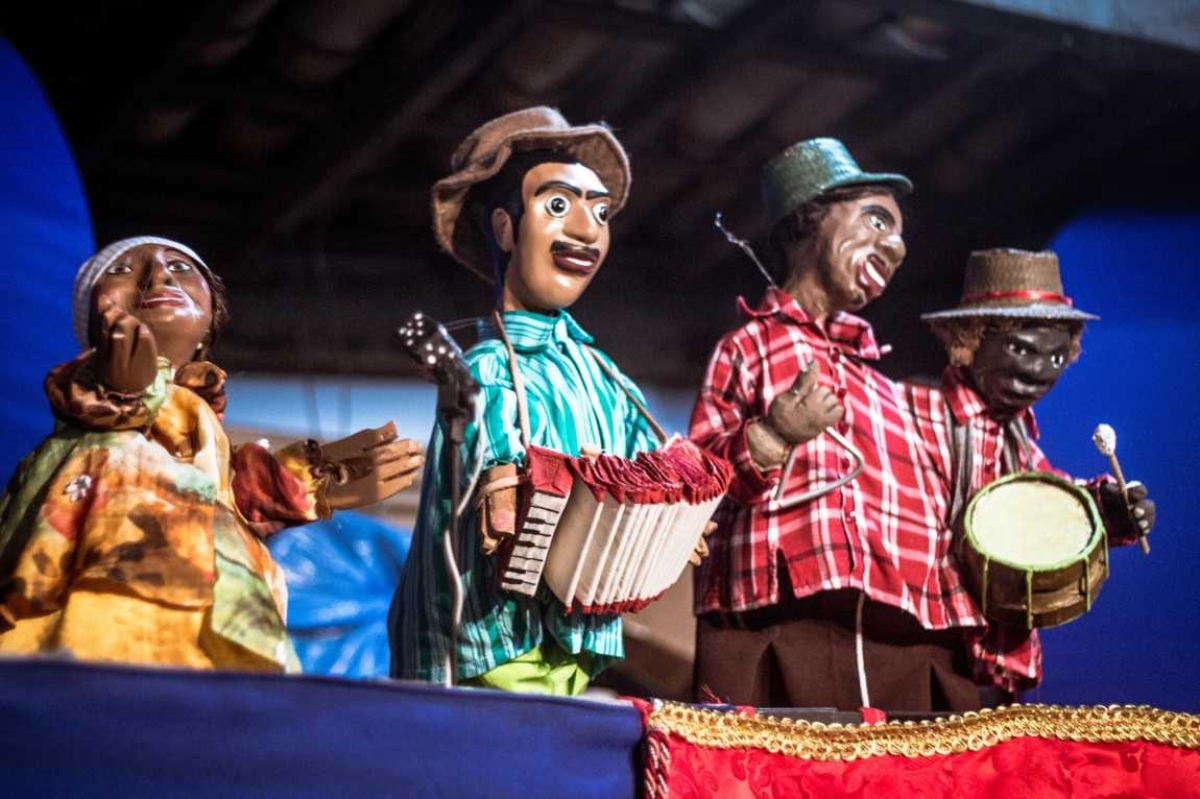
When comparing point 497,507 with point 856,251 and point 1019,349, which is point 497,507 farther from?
point 1019,349

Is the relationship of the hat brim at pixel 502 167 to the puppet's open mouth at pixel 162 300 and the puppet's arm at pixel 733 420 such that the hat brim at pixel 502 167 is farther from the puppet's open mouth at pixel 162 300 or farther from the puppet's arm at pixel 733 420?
the puppet's open mouth at pixel 162 300

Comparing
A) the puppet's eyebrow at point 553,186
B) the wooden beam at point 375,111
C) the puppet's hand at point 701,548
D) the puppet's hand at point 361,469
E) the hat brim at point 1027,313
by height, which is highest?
the wooden beam at point 375,111

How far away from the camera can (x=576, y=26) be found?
3.72m

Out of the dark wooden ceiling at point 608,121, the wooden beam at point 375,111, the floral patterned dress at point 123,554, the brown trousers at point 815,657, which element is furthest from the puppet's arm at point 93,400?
the wooden beam at point 375,111

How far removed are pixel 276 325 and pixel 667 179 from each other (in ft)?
3.80

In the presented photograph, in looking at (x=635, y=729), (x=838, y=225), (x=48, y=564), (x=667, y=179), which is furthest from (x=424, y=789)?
(x=667, y=179)

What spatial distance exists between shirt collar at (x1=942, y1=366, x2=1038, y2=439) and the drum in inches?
8.1

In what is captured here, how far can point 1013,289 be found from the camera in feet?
9.72

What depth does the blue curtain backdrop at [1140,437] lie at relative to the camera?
3.57 m

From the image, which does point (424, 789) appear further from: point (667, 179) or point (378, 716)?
point (667, 179)

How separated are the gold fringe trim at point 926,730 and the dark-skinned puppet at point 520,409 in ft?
0.84

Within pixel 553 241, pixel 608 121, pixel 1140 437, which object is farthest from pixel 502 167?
pixel 1140 437

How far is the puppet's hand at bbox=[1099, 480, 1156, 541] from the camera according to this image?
110 inches

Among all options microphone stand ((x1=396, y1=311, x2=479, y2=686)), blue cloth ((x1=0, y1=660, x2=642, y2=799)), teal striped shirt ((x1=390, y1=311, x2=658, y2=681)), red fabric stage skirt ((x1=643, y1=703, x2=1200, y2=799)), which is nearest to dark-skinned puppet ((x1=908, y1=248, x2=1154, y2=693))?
red fabric stage skirt ((x1=643, y1=703, x2=1200, y2=799))
